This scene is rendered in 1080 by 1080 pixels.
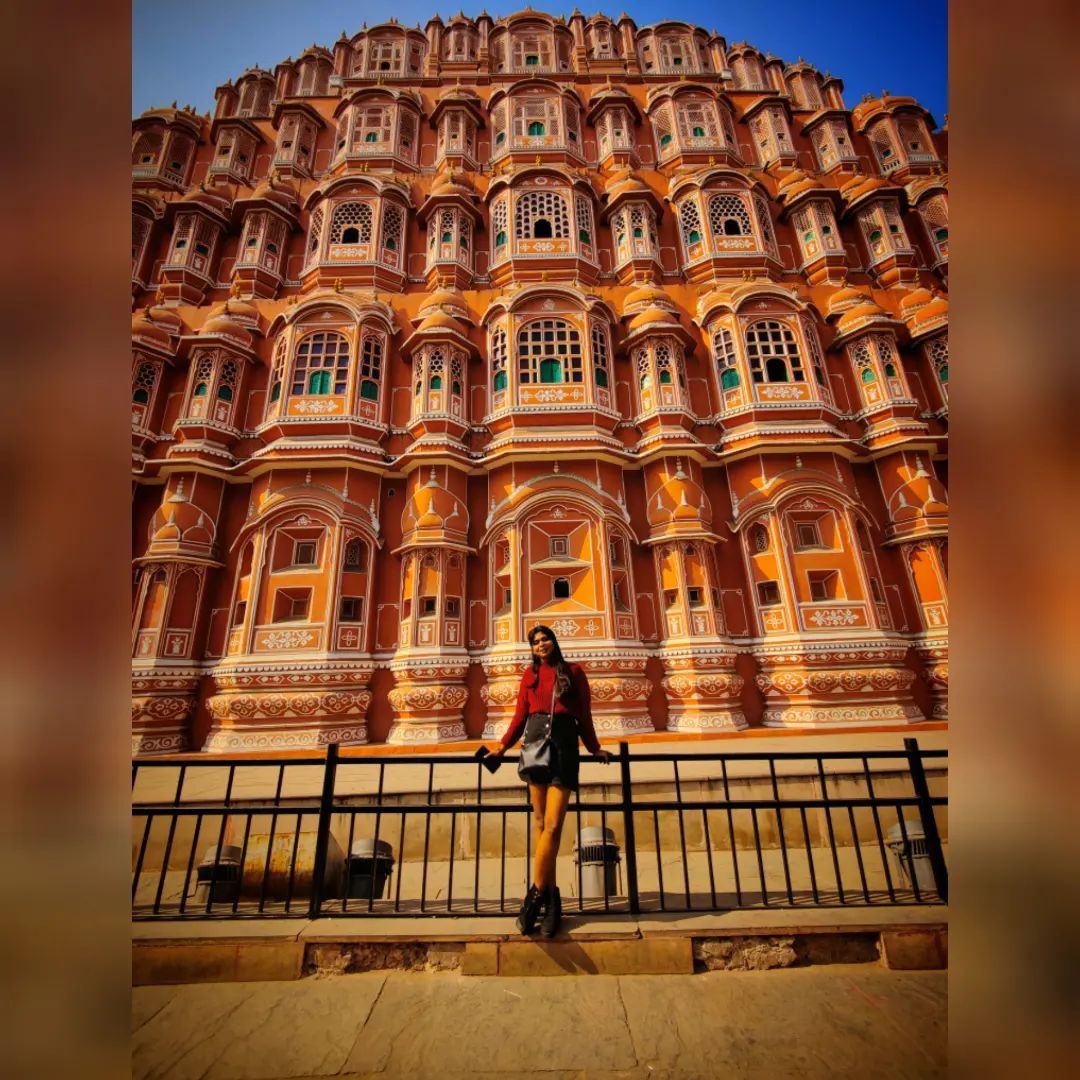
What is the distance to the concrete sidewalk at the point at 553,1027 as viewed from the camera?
2.29 m

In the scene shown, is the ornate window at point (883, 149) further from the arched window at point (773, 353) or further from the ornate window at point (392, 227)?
the ornate window at point (392, 227)

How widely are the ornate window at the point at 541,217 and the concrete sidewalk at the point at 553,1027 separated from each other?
15965 millimetres

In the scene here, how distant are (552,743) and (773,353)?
39.8 ft

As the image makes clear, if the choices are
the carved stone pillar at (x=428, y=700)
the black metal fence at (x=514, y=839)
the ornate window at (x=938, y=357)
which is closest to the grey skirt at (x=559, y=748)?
the black metal fence at (x=514, y=839)

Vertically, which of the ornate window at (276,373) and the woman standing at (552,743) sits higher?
the ornate window at (276,373)

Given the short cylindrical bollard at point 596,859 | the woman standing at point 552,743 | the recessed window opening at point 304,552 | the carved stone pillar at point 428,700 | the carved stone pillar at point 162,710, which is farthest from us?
the recessed window opening at point 304,552

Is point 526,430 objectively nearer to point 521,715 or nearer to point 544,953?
point 521,715

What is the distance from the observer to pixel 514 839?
19.4 feet

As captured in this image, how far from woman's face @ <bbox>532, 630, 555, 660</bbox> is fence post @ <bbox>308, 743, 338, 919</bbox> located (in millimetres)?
1494

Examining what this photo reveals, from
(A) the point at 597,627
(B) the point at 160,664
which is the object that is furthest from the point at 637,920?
(B) the point at 160,664

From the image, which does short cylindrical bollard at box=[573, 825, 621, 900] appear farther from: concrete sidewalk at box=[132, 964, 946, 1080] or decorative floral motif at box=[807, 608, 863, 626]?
decorative floral motif at box=[807, 608, 863, 626]

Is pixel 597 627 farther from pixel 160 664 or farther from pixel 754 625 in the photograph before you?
pixel 160 664

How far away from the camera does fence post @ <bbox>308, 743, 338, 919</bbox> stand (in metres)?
3.46

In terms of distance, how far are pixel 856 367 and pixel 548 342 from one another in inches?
304
